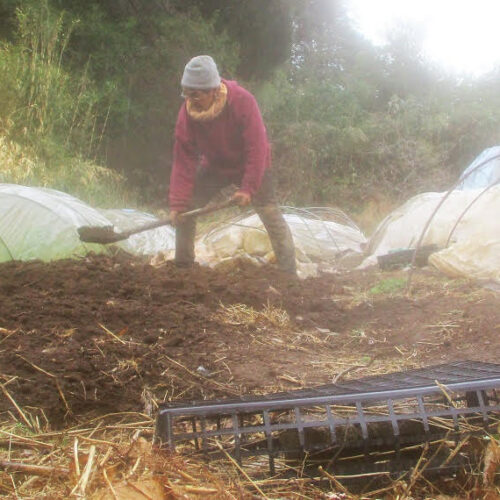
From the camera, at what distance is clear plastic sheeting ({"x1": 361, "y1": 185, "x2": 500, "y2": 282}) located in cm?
579

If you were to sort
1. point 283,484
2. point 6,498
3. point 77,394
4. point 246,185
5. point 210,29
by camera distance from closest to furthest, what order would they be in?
1. point 6,498
2. point 283,484
3. point 77,394
4. point 246,185
5. point 210,29

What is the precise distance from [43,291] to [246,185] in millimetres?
1813

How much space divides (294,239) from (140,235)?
6.18 ft

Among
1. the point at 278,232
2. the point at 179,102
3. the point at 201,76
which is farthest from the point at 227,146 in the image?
the point at 179,102

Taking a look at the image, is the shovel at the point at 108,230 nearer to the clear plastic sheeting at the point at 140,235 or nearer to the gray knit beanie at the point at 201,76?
the gray knit beanie at the point at 201,76

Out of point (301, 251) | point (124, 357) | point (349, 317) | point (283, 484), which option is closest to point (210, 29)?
point (301, 251)

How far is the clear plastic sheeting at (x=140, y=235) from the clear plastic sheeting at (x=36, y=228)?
2.81 feet

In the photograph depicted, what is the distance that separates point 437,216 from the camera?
7270mm

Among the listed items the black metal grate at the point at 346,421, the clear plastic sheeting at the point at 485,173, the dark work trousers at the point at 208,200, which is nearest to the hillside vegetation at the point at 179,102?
the dark work trousers at the point at 208,200

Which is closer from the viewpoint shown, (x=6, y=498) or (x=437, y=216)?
(x=6, y=498)

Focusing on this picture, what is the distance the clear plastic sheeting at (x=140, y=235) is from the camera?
7004 millimetres

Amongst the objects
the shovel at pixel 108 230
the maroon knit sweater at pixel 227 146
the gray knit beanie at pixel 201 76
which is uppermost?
the gray knit beanie at pixel 201 76

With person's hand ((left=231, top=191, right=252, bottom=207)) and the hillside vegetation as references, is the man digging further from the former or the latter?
the hillside vegetation

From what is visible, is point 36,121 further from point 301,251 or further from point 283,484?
point 283,484
